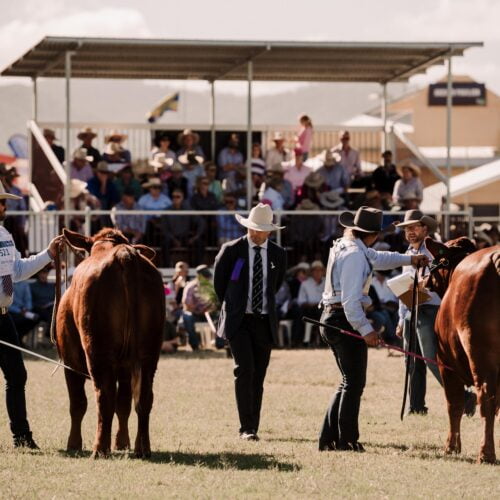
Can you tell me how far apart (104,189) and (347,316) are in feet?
44.1

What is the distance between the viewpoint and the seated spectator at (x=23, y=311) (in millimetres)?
21359

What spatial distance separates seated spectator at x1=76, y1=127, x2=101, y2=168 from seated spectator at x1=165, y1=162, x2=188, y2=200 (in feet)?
4.70

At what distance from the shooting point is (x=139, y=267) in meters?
10.7

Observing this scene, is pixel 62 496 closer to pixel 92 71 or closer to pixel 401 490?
pixel 401 490

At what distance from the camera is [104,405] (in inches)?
409

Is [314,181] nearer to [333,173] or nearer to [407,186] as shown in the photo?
[333,173]

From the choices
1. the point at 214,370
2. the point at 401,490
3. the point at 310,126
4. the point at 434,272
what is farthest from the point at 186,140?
the point at 401,490

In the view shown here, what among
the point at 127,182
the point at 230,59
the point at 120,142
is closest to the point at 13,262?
the point at 127,182

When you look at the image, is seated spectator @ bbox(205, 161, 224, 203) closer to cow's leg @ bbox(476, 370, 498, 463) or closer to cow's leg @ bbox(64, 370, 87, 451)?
cow's leg @ bbox(64, 370, 87, 451)

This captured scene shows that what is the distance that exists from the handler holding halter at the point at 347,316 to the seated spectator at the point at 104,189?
12.9 meters

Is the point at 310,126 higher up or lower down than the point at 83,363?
higher up

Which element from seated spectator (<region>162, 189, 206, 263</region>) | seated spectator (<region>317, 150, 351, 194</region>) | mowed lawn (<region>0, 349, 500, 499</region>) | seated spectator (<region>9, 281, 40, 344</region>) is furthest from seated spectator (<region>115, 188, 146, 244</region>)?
mowed lawn (<region>0, 349, 500, 499</region>)

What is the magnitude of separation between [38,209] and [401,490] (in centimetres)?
1678

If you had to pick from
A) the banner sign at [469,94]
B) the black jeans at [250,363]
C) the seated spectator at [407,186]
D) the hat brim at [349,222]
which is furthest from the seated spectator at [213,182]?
the banner sign at [469,94]
